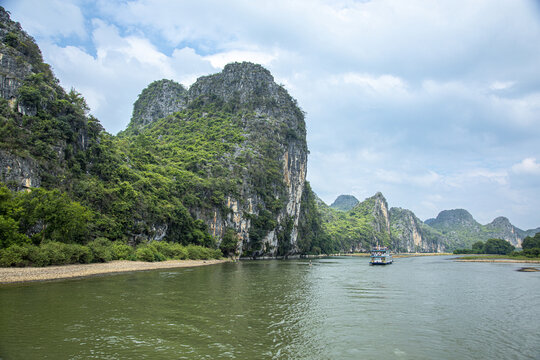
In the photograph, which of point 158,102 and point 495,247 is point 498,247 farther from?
point 158,102

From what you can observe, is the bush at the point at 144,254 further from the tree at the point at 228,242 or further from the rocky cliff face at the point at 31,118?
the tree at the point at 228,242

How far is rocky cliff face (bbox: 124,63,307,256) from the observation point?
2798 inches

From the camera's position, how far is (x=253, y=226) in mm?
72500

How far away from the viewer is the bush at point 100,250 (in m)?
34.9

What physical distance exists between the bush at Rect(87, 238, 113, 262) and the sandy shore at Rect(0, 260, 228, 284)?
36.6 inches

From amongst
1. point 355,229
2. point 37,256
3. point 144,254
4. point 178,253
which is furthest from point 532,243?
point 37,256

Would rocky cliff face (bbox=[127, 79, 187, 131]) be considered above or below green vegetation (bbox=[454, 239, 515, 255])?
above

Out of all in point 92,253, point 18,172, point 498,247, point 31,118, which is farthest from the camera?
point 498,247

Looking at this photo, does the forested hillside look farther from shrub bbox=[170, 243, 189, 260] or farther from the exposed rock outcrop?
shrub bbox=[170, 243, 189, 260]

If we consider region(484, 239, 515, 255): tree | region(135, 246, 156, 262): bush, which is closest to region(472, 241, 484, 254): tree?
region(484, 239, 515, 255): tree

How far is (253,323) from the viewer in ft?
49.2

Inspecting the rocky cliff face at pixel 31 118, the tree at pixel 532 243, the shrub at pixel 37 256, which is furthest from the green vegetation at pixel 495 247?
the rocky cliff face at pixel 31 118

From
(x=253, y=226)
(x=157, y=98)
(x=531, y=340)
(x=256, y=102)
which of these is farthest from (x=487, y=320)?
(x=157, y=98)

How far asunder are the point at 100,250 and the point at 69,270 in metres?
6.68
